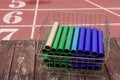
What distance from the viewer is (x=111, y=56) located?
223cm

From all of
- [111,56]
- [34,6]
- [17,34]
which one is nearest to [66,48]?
[111,56]

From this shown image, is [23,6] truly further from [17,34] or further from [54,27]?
[54,27]

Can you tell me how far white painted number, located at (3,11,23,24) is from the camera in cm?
727

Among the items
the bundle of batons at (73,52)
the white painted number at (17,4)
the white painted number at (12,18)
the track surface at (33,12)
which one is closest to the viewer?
the bundle of batons at (73,52)

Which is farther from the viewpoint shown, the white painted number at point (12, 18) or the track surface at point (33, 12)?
the white painted number at point (12, 18)

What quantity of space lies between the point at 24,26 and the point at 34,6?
1799mm

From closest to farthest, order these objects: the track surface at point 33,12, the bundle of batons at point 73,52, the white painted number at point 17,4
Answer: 1. the bundle of batons at point 73,52
2. the track surface at point 33,12
3. the white painted number at point 17,4

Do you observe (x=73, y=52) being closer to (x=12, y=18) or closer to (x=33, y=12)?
(x=12, y=18)

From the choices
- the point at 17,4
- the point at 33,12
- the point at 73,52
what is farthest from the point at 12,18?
the point at 73,52

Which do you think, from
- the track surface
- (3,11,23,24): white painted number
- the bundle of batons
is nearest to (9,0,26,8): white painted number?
the track surface

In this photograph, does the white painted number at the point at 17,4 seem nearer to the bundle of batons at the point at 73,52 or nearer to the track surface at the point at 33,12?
the track surface at the point at 33,12

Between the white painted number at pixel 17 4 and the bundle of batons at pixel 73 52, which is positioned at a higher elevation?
the bundle of batons at pixel 73 52

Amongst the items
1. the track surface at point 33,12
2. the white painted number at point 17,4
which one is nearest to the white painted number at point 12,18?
the track surface at point 33,12

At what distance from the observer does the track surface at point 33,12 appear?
648 cm
